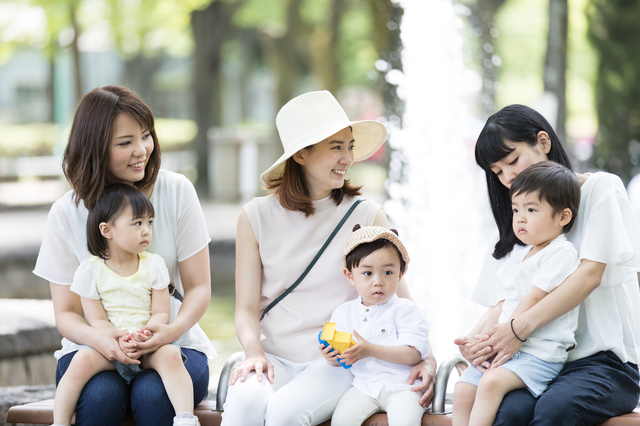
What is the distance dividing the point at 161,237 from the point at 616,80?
11266 mm

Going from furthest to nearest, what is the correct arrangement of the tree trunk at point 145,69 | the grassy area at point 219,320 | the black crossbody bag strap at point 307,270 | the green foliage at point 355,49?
the tree trunk at point 145,69 → the green foliage at point 355,49 → the grassy area at point 219,320 → the black crossbody bag strap at point 307,270

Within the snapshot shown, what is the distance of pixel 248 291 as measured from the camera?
309cm

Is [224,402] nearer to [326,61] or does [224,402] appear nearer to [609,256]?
[609,256]

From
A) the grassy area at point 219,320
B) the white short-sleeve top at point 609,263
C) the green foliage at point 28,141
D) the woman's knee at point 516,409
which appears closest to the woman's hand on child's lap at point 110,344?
the woman's knee at point 516,409

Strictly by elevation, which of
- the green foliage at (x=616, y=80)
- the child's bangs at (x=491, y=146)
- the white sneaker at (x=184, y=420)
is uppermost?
the green foliage at (x=616, y=80)

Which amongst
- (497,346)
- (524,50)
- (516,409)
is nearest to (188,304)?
(497,346)

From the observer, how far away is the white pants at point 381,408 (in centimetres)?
261

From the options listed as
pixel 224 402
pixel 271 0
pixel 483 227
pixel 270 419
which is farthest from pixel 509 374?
pixel 271 0

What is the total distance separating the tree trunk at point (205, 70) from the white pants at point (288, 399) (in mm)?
14881

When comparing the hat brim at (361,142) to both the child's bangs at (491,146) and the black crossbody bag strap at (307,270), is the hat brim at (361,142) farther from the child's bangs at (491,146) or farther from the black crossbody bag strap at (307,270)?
the child's bangs at (491,146)

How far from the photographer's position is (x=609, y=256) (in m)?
2.55

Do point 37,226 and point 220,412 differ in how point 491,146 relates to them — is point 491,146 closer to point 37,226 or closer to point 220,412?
point 220,412

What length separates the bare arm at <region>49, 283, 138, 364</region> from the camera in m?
2.73

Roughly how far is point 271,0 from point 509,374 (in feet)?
57.4
